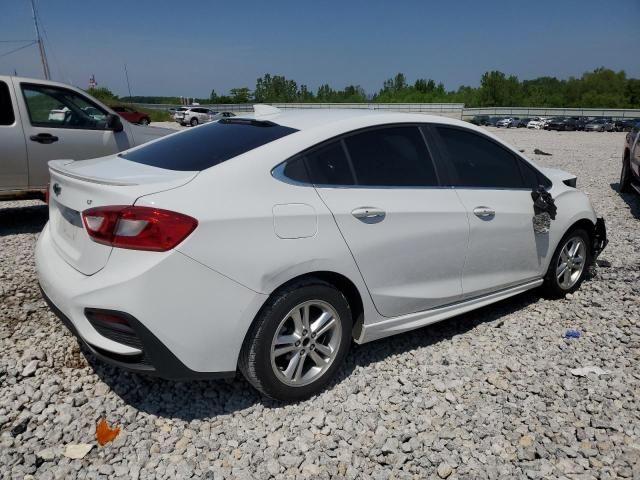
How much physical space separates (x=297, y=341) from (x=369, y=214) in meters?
0.82

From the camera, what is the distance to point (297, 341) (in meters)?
2.72

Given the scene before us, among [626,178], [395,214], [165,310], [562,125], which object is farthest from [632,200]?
[562,125]

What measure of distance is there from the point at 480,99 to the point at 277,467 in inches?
4048

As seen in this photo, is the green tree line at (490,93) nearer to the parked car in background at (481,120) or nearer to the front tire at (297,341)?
the parked car in background at (481,120)

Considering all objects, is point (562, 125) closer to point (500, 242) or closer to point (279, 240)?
point (500, 242)

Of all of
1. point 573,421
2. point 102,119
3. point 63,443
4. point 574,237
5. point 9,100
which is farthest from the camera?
point 102,119

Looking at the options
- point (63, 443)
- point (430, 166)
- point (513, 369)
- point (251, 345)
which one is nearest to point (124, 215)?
point (251, 345)

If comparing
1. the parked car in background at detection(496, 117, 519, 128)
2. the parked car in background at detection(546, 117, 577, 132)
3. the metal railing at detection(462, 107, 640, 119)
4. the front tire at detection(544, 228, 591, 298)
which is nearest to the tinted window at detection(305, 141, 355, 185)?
the front tire at detection(544, 228, 591, 298)

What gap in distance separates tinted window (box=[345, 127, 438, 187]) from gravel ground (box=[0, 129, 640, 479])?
123 cm

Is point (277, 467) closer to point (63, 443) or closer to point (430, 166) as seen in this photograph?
point (63, 443)

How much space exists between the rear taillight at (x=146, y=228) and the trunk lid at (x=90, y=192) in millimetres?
58

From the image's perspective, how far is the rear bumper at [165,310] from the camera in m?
2.24

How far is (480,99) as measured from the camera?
315 feet

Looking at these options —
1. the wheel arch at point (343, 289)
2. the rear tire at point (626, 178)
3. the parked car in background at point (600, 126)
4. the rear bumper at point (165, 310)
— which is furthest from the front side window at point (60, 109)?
the parked car in background at point (600, 126)
